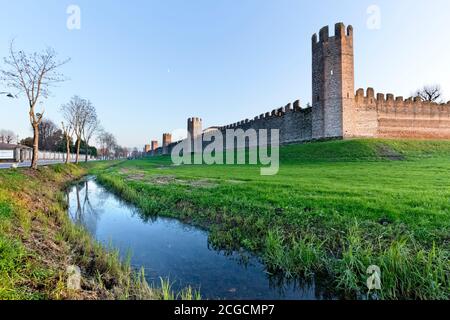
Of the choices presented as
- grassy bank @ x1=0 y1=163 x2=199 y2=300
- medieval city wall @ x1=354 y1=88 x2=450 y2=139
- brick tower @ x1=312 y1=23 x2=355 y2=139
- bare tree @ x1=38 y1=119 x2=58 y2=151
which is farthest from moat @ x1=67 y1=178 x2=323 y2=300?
bare tree @ x1=38 y1=119 x2=58 y2=151

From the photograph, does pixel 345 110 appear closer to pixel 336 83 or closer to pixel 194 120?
pixel 336 83

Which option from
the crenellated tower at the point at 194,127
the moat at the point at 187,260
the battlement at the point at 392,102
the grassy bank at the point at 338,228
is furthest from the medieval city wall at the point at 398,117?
the crenellated tower at the point at 194,127

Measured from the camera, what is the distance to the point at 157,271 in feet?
16.8

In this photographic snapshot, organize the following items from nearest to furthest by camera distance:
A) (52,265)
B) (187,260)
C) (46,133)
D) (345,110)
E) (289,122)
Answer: (52,265) < (187,260) < (345,110) < (289,122) < (46,133)

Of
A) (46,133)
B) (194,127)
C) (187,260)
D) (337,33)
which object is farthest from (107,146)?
(187,260)

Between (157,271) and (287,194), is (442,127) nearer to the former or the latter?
(287,194)

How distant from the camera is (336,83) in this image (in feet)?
96.2

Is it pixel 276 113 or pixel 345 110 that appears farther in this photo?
pixel 276 113

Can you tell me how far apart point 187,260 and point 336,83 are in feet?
96.4

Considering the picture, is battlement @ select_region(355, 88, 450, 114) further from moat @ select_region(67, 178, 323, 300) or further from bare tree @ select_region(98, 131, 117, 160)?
bare tree @ select_region(98, 131, 117, 160)

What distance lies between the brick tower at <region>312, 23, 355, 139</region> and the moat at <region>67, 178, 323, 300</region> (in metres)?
25.9

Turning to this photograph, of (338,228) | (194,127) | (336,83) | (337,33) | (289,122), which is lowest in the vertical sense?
(338,228)

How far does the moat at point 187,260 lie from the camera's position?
439cm

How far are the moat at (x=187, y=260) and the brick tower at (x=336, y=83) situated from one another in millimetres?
25902
